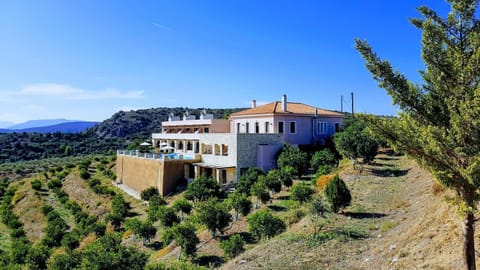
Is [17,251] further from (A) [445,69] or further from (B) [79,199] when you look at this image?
(A) [445,69]

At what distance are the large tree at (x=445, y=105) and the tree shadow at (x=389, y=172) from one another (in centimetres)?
1726

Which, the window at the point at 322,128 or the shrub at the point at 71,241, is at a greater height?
the window at the point at 322,128

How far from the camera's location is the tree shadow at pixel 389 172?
23133 mm

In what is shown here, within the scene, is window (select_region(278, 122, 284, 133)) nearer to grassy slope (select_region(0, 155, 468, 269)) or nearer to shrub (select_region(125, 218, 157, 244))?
grassy slope (select_region(0, 155, 468, 269))

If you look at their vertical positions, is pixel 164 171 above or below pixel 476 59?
below

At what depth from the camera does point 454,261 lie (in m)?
8.59

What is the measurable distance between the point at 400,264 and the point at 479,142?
16.5ft

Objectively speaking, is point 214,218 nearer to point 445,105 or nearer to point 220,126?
point 445,105

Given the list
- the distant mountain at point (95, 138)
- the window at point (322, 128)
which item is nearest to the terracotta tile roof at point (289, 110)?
the window at point (322, 128)

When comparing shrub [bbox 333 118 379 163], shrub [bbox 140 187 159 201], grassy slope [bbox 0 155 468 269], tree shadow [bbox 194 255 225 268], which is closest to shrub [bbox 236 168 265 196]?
grassy slope [bbox 0 155 468 269]

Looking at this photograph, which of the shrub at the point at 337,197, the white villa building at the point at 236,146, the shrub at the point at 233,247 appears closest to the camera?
the shrub at the point at 233,247

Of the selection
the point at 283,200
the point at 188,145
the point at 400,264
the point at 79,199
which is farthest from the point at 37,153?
the point at 400,264

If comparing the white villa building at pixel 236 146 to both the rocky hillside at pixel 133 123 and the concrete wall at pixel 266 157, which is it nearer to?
the concrete wall at pixel 266 157

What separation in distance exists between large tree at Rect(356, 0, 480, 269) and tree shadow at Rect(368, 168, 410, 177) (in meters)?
17.3
